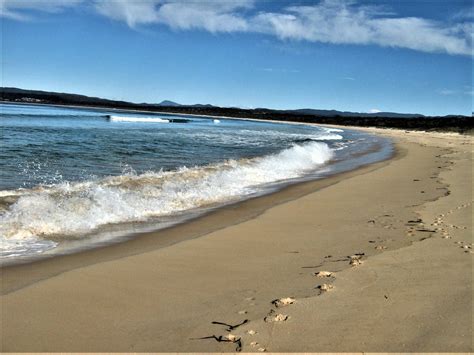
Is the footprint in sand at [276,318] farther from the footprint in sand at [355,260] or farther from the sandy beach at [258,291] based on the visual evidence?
the footprint in sand at [355,260]

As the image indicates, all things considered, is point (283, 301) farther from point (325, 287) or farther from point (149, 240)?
point (149, 240)

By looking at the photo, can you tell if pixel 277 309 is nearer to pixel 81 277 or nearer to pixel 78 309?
pixel 78 309

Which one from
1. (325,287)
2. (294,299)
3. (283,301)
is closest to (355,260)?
(325,287)

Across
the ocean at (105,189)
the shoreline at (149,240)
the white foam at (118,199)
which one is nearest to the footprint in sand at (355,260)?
the shoreline at (149,240)

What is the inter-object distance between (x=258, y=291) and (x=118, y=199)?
4775 mm

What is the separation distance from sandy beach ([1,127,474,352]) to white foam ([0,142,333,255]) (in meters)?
1.18

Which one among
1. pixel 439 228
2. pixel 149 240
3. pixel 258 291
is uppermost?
pixel 439 228

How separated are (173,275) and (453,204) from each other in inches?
235

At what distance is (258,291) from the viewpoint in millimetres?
4148

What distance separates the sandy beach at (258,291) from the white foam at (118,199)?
1176mm

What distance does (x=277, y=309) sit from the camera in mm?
3695

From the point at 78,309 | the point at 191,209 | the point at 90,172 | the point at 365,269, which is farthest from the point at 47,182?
the point at 365,269

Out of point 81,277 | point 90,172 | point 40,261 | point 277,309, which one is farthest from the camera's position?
point 90,172

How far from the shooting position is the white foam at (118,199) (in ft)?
21.3
